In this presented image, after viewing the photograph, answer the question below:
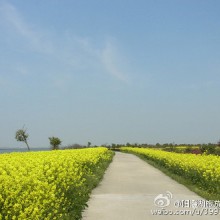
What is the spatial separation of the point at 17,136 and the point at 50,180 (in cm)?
6190

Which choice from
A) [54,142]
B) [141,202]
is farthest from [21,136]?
[141,202]

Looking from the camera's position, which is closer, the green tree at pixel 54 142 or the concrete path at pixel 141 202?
the concrete path at pixel 141 202

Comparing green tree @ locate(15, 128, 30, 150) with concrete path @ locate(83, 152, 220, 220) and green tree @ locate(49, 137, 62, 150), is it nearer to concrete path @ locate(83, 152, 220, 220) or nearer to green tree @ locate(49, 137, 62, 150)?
green tree @ locate(49, 137, 62, 150)

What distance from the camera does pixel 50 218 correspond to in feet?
23.8

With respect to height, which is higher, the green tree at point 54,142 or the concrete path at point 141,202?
the green tree at point 54,142

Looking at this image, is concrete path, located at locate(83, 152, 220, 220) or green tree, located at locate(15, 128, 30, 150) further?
green tree, located at locate(15, 128, 30, 150)

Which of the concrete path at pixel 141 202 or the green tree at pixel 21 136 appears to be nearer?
the concrete path at pixel 141 202

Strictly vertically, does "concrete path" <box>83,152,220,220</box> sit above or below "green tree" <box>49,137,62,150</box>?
below

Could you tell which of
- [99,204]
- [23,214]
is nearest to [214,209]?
[99,204]

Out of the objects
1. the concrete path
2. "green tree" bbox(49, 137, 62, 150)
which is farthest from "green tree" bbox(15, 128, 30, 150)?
the concrete path

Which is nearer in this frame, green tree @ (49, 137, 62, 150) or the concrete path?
the concrete path

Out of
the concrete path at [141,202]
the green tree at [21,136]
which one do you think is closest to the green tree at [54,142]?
the green tree at [21,136]

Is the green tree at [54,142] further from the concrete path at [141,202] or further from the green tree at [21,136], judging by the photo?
the concrete path at [141,202]

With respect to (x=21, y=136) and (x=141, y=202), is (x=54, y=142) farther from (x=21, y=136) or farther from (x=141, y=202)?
(x=141, y=202)
